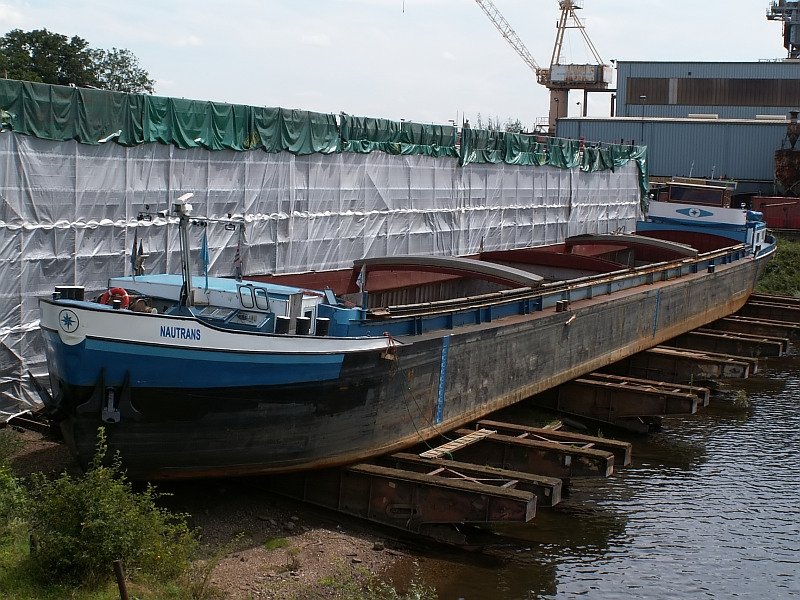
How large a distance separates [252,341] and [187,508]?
2313 mm

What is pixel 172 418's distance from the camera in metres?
11.8

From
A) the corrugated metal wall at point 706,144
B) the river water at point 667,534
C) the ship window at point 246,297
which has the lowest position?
the river water at point 667,534

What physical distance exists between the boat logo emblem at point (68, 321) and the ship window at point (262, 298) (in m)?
2.67

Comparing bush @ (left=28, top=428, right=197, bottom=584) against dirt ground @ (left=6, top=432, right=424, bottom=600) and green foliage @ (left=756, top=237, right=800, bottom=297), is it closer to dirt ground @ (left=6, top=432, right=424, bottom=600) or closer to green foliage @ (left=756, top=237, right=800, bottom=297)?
dirt ground @ (left=6, top=432, right=424, bottom=600)

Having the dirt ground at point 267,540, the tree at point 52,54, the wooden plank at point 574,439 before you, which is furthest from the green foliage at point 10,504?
the tree at point 52,54

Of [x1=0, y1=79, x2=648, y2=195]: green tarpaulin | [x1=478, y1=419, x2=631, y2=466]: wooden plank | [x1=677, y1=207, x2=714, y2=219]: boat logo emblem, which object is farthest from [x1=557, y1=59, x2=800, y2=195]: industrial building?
[x1=478, y1=419, x2=631, y2=466]: wooden plank

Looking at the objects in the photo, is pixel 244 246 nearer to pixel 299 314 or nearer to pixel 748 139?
pixel 299 314

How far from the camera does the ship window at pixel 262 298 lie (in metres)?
13.1

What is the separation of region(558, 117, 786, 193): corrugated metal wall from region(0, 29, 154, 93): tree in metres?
24.0

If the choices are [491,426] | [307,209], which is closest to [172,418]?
[491,426]

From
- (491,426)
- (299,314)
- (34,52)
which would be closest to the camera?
(299,314)

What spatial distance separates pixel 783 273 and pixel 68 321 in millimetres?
33513

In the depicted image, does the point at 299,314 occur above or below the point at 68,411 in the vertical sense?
above

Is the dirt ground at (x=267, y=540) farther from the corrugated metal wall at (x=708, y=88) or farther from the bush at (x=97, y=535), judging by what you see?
the corrugated metal wall at (x=708, y=88)
